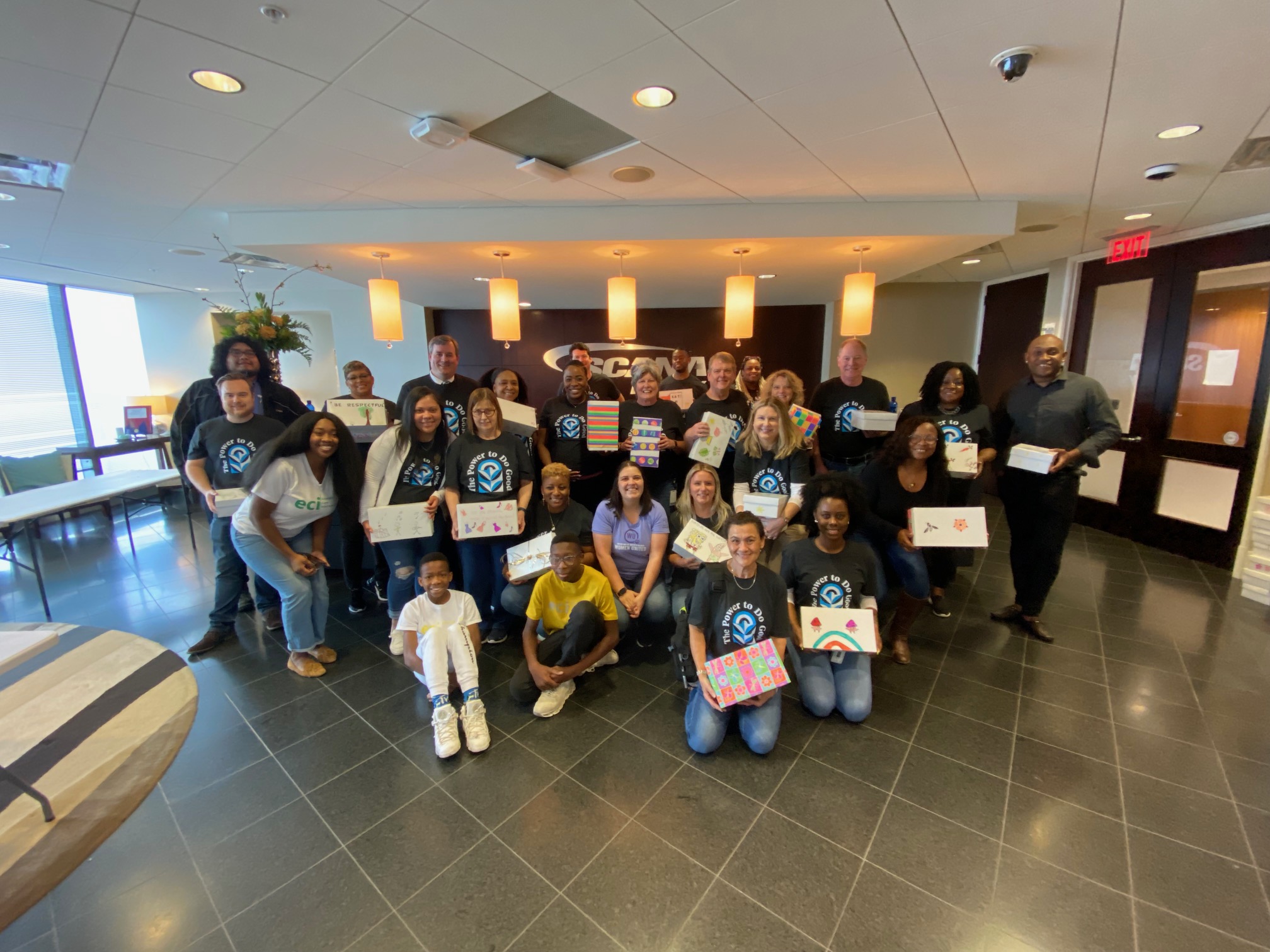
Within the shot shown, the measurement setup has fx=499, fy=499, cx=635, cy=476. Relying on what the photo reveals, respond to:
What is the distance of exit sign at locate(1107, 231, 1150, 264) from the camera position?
4.04m

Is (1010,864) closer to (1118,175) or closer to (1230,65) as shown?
(1230,65)

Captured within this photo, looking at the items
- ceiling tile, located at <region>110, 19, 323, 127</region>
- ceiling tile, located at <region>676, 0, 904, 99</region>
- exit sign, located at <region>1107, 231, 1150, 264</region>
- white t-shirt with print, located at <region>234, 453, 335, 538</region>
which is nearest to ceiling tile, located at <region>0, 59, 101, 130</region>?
ceiling tile, located at <region>110, 19, 323, 127</region>

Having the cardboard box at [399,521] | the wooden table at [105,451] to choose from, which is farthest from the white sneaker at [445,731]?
the wooden table at [105,451]

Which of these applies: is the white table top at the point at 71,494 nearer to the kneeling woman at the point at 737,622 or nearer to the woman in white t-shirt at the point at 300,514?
the woman in white t-shirt at the point at 300,514

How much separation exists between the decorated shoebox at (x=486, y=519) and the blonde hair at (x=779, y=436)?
1.41m

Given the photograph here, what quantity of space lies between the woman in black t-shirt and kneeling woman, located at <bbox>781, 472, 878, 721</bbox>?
384 mm

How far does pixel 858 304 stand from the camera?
→ 397 centimetres

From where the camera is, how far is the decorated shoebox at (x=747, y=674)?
81.3 inches

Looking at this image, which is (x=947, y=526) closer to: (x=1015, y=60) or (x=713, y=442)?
(x=713, y=442)

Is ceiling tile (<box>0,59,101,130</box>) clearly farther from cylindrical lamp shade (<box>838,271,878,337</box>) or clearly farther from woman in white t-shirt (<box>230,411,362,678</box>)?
cylindrical lamp shade (<box>838,271,878,337</box>)

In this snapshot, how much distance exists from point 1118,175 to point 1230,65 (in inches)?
51.6

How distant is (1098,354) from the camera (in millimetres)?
5176

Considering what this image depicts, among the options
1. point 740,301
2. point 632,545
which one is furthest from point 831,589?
point 740,301

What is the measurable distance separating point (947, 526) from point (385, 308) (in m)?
4.32
